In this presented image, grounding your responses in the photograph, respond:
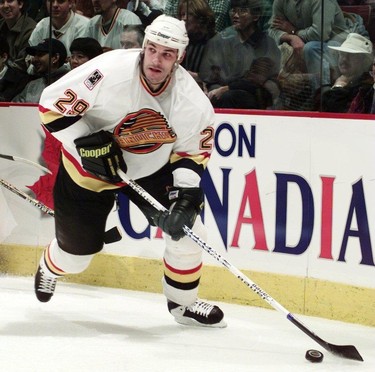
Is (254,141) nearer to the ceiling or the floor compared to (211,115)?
nearer to the floor

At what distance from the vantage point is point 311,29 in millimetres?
3607

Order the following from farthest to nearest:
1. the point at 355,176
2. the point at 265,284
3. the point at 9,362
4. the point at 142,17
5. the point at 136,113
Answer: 1. the point at 142,17
2. the point at 265,284
3. the point at 355,176
4. the point at 136,113
5. the point at 9,362

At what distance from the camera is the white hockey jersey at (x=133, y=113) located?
3.11 m

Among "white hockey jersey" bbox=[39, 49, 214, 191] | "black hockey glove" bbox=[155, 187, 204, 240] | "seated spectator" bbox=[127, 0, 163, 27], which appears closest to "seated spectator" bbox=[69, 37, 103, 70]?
"seated spectator" bbox=[127, 0, 163, 27]

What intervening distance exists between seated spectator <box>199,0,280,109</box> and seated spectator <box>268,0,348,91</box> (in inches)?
3.0

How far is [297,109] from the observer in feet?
12.1

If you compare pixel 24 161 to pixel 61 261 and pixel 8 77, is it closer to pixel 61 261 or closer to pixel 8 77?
pixel 8 77

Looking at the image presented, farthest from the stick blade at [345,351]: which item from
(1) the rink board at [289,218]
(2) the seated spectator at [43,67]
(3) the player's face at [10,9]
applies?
(3) the player's face at [10,9]

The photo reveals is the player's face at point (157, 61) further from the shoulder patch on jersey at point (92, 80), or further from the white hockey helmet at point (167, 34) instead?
the shoulder patch on jersey at point (92, 80)

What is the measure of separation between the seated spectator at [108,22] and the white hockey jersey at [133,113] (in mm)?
940

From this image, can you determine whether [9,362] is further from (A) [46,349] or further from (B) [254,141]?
(B) [254,141]

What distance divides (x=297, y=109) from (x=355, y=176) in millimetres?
380

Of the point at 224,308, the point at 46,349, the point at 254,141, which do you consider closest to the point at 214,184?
the point at 254,141

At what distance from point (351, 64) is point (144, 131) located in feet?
2.87
